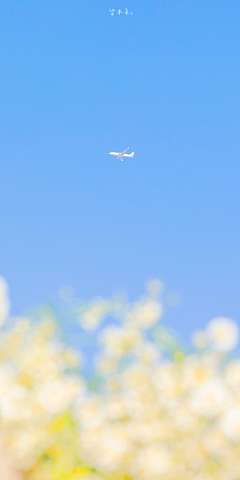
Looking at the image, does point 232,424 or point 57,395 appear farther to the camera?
point 57,395

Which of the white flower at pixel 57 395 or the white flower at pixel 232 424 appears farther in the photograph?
the white flower at pixel 57 395

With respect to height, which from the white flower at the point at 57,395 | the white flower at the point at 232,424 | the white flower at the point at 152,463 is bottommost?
the white flower at the point at 152,463

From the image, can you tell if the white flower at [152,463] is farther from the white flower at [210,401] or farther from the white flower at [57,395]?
the white flower at [57,395]

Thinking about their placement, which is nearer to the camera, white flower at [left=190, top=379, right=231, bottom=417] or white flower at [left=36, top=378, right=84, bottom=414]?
white flower at [left=190, top=379, right=231, bottom=417]

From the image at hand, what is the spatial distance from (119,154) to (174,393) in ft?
37.9

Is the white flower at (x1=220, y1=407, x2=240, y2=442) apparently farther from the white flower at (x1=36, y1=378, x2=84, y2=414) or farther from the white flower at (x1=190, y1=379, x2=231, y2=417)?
the white flower at (x1=36, y1=378, x2=84, y2=414)

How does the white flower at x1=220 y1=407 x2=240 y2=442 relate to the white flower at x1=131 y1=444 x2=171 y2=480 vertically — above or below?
above

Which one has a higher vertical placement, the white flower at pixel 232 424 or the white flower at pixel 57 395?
the white flower at pixel 57 395

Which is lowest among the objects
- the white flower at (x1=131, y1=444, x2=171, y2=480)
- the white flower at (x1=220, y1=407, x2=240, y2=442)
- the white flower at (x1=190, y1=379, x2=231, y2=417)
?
the white flower at (x1=131, y1=444, x2=171, y2=480)

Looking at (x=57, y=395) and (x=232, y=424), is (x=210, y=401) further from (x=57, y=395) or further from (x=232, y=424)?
(x=57, y=395)

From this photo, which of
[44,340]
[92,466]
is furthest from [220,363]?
[44,340]

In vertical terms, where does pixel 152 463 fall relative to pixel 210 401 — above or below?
below

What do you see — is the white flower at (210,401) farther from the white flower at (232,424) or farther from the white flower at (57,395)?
the white flower at (57,395)

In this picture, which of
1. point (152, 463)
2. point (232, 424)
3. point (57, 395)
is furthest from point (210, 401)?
point (57, 395)
